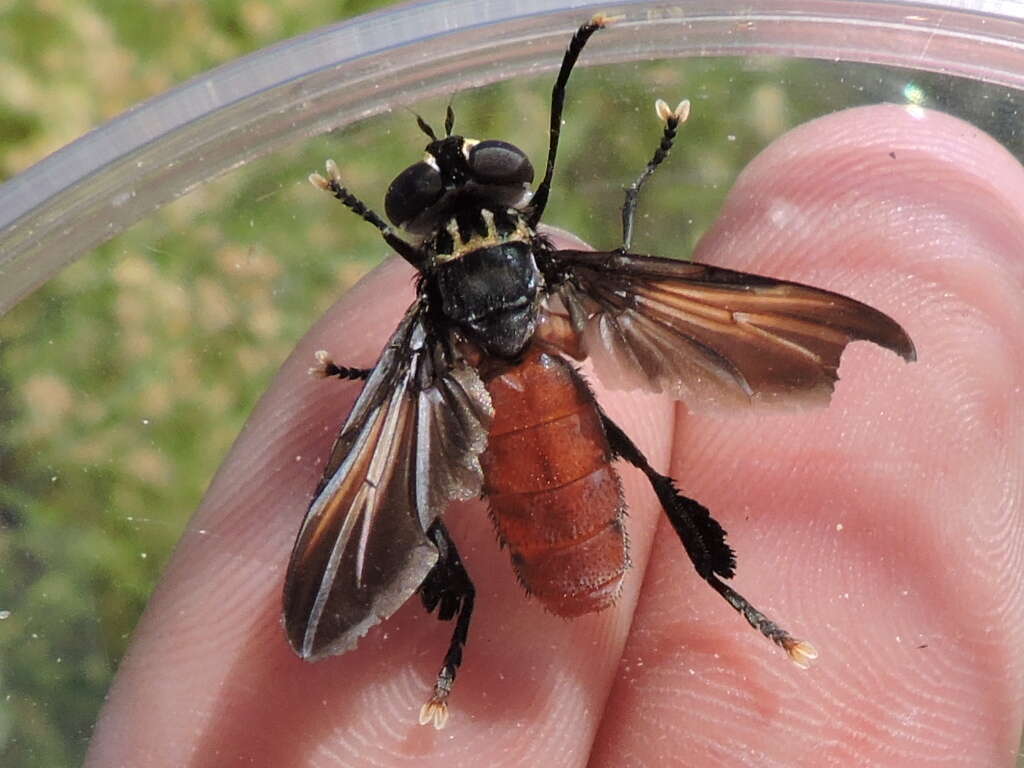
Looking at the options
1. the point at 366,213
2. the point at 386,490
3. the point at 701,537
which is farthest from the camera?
the point at 366,213

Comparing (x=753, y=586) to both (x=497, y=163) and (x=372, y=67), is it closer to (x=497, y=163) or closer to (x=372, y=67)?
(x=497, y=163)

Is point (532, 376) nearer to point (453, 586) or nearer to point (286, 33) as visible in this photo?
point (453, 586)

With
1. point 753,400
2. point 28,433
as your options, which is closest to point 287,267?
point 28,433

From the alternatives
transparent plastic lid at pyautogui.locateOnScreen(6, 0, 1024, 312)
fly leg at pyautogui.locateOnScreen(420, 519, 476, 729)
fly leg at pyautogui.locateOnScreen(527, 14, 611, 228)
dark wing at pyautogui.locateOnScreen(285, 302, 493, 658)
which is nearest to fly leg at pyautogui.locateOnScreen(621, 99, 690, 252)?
fly leg at pyautogui.locateOnScreen(527, 14, 611, 228)

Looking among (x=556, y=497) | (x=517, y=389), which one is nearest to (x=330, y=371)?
(x=517, y=389)

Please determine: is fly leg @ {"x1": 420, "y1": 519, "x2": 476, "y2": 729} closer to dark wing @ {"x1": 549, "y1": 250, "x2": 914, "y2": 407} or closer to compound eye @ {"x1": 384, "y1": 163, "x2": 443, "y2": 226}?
dark wing @ {"x1": 549, "y1": 250, "x2": 914, "y2": 407}
